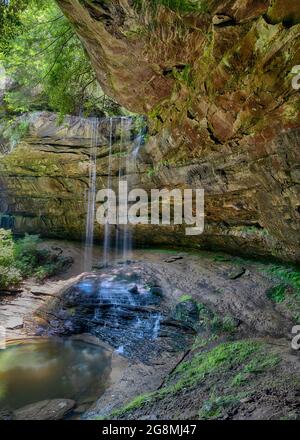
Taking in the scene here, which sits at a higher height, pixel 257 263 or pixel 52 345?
pixel 257 263

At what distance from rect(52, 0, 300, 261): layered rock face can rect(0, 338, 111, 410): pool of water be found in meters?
4.96

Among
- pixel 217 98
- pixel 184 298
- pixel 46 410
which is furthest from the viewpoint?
pixel 184 298

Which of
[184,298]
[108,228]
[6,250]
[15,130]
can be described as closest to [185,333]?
[184,298]

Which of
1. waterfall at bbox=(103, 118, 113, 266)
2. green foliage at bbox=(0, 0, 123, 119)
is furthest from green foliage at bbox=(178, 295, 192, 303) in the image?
green foliage at bbox=(0, 0, 123, 119)

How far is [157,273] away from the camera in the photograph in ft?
31.1

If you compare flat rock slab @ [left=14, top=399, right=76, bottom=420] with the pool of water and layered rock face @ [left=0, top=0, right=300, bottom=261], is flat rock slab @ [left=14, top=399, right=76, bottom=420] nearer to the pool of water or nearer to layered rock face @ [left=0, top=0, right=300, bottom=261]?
the pool of water

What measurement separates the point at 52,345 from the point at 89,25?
6706mm

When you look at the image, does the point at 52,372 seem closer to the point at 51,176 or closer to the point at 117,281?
the point at 117,281

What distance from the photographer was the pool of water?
502cm

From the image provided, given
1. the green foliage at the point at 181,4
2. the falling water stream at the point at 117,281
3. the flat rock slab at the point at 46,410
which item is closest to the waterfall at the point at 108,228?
the falling water stream at the point at 117,281

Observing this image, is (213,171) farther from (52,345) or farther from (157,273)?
(52,345)

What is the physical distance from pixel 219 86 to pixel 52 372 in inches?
244

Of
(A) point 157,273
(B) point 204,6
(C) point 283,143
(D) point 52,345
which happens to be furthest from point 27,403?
(B) point 204,6

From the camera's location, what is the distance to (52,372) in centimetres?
586
